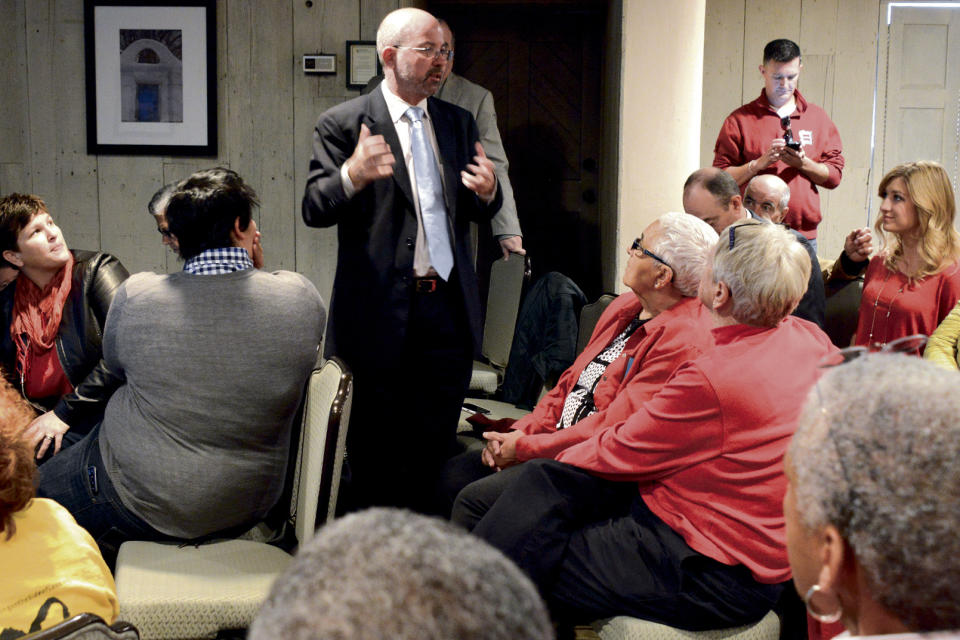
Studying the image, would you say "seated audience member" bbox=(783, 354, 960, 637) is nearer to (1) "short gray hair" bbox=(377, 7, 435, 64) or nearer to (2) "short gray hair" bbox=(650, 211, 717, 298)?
(2) "short gray hair" bbox=(650, 211, 717, 298)

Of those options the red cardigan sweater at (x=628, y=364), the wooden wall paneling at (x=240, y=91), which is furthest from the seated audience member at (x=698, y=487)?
the wooden wall paneling at (x=240, y=91)

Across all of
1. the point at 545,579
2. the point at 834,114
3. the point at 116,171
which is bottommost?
the point at 545,579

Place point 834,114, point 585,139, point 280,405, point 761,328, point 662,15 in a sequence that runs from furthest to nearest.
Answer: point 585,139 → point 834,114 → point 662,15 → point 280,405 → point 761,328

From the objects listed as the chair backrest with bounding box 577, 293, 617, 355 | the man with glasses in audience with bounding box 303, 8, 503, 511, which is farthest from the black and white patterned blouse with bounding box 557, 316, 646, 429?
the chair backrest with bounding box 577, 293, 617, 355

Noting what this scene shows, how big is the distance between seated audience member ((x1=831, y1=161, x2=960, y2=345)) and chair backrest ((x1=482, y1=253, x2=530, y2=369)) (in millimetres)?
1235

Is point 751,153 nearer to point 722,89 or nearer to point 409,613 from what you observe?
point 722,89

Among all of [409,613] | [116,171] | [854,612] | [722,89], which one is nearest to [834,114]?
[722,89]

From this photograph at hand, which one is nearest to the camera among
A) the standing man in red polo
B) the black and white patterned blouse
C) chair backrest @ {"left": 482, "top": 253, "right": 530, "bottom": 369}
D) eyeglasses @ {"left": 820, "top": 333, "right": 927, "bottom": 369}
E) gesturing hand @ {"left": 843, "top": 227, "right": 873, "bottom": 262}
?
eyeglasses @ {"left": 820, "top": 333, "right": 927, "bottom": 369}

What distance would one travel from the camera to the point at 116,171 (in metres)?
4.59

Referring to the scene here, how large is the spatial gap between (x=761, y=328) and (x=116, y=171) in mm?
3660

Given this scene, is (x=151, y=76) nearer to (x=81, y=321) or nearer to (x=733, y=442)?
(x=81, y=321)

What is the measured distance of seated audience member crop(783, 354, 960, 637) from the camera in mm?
770

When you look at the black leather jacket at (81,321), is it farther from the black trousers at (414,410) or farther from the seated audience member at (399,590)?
the seated audience member at (399,590)

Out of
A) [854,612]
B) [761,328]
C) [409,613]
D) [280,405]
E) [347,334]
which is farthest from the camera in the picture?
[347,334]
